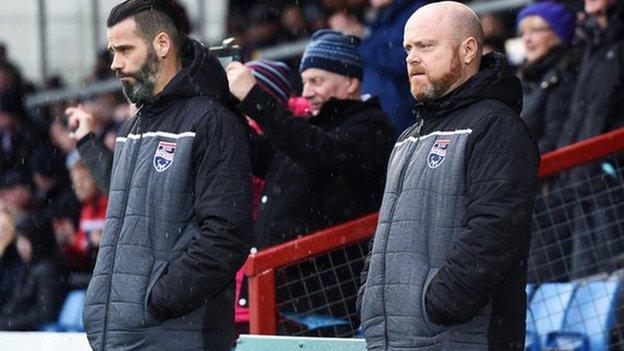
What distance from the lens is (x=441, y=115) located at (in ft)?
17.7

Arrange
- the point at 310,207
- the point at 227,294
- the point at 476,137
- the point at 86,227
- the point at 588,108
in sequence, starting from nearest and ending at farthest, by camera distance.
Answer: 1. the point at 476,137
2. the point at 227,294
3. the point at 310,207
4. the point at 588,108
5. the point at 86,227

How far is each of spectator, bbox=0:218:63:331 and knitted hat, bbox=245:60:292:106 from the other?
3.80 meters

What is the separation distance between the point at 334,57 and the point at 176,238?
2116mm

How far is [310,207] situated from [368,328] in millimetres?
1877

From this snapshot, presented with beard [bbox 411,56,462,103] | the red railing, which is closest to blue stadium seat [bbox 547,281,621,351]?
the red railing

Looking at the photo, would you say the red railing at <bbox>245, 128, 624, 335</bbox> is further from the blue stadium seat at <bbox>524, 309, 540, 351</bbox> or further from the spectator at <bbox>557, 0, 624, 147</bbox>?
the spectator at <bbox>557, 0, 624, 147</bbox>

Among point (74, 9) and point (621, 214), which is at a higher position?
point (74, 9)

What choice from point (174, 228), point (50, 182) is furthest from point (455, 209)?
point (50, 182)

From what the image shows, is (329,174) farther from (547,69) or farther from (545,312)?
(547,69)

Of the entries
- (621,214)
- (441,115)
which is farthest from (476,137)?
(621,214)

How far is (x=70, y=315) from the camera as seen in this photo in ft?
34.9

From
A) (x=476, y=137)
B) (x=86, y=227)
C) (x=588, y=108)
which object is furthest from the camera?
(x=86, y=227)

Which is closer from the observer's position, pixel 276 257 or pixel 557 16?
pixel 276 257

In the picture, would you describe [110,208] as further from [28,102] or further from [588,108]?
[28,102]
